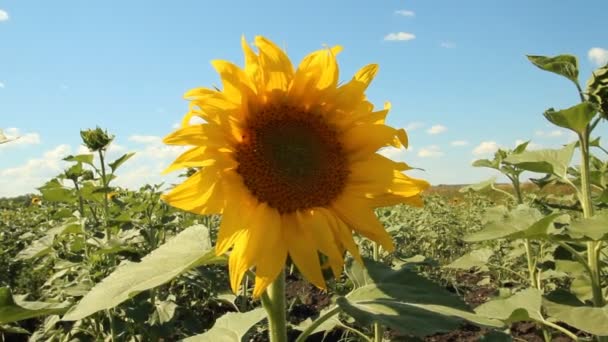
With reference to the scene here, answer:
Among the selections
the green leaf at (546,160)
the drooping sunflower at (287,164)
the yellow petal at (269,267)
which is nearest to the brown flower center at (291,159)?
the drooping sunflower at (287,164)

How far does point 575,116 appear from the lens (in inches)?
77.2

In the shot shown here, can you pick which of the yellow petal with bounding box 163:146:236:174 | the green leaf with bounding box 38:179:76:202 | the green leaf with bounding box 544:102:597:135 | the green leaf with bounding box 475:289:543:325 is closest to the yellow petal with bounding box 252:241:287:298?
the yellow petal with bounding box 163:146:236:174

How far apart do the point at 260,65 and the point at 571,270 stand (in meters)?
1.81

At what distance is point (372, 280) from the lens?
1.43 metres

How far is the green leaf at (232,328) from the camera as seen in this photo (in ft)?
4.84

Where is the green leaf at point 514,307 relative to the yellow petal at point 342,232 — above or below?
below

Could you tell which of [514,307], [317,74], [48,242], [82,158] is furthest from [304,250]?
[82,158]

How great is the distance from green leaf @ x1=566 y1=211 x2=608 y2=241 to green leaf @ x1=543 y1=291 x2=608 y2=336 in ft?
0.75

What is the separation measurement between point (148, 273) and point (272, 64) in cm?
51

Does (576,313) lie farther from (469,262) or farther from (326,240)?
(326,240)

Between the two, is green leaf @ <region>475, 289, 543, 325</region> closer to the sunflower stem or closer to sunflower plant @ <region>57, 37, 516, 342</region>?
sunflower plant @ <region>57, 37, 516, 342</region>

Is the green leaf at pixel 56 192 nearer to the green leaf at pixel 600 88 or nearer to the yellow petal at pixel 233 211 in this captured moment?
the yellow petal at pixel 233 211

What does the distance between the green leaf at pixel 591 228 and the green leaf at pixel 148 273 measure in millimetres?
1127

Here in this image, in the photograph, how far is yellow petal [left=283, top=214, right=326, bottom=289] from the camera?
→ 1157 mm
